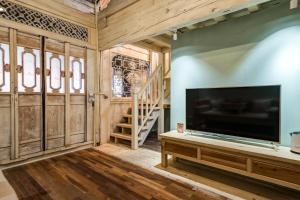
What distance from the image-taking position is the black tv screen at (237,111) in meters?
2.13

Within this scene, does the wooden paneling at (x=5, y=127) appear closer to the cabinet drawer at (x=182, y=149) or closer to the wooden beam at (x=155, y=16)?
the wooden beam at (x=155, y=16)

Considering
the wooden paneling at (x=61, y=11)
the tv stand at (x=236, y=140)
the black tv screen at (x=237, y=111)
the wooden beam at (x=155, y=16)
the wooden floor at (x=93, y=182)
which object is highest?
the wooden paneling at (x=61, y=11)

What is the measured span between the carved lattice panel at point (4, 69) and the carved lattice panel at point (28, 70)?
15cm

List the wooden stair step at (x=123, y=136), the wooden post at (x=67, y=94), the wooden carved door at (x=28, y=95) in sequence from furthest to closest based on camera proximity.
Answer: the wooden stair step at (x=123, y=136) < the wooden post at (x=67, y=94) < the wooden carved door at (x=28, y=95)

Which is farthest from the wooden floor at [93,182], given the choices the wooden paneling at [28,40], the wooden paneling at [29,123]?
the wooden paneling at [28,40]

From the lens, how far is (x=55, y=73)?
11.0 feet

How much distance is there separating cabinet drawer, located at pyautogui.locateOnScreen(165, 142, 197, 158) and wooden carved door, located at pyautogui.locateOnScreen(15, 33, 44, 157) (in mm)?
2286

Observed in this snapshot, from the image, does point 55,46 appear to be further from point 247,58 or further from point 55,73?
point 247,58

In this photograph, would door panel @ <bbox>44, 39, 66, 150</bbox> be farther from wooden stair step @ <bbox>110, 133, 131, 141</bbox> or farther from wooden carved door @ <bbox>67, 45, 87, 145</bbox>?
wooden stair step @ <bbox>110, 133, 131, 141</bbox>

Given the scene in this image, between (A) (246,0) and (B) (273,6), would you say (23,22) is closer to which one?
(A) (246,0)

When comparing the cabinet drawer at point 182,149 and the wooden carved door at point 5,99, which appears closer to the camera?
the cabinet drawer at point 182,149

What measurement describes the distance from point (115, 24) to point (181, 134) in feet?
8.26

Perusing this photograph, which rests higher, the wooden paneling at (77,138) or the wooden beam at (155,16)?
the wooden beam at (155,16)

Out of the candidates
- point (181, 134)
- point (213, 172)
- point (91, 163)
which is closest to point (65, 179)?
point (91, 163)
